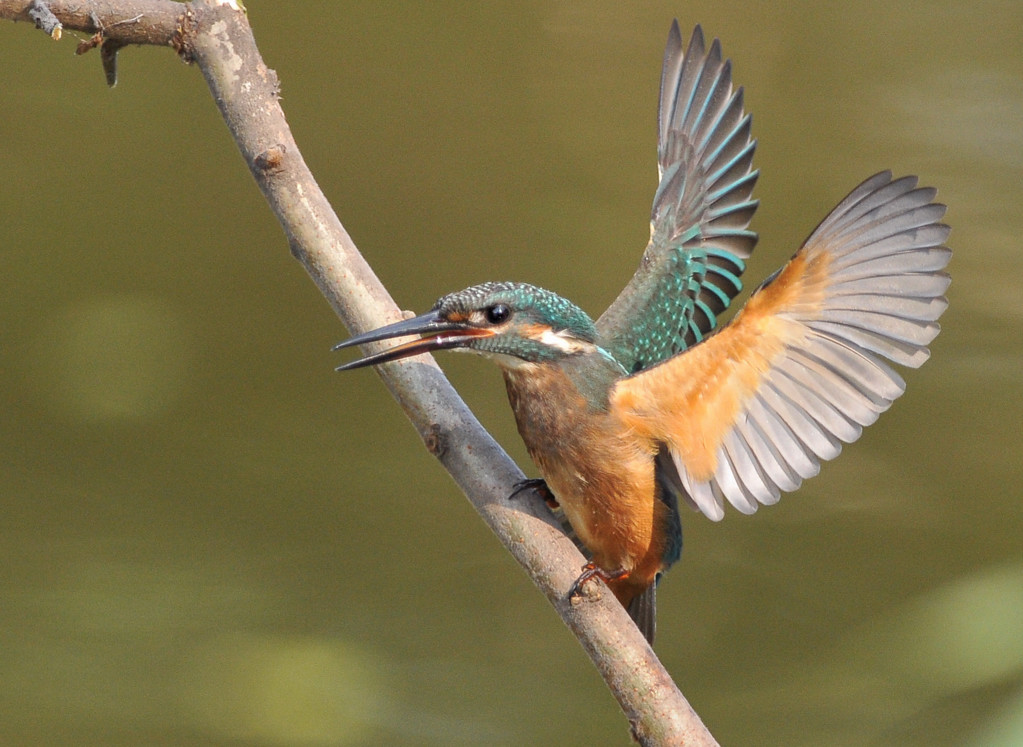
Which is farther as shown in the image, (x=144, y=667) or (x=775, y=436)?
(x=144, y=667)

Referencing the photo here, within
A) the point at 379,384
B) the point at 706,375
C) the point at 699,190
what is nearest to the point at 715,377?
the point at 706,375

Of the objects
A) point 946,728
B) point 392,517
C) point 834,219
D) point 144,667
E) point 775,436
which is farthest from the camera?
point 392,517

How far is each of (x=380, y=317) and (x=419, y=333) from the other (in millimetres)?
51

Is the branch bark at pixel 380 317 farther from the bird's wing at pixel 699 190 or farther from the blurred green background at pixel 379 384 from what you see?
the blurred green background at pixel 379 384

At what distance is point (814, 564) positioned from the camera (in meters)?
2.97

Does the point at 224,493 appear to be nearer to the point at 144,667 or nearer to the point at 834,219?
the point at 144,667

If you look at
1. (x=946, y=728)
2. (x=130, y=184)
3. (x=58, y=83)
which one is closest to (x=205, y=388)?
(x=130, y=184)

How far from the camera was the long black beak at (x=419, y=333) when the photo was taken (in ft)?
4.87

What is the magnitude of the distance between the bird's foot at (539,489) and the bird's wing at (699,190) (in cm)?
38

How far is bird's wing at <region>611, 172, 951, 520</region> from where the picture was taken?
1469 millimetres

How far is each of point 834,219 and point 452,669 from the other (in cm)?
167

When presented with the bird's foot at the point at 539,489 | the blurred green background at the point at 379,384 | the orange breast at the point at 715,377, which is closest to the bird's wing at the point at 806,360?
the orange breast at the point at 715,377

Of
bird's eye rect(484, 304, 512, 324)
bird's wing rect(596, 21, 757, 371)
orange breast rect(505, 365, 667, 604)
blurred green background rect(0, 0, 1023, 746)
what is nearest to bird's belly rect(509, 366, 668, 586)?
orange breast rect(505, 365, 667, 604)

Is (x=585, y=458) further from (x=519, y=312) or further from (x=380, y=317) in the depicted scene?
(x=380, y=317)
